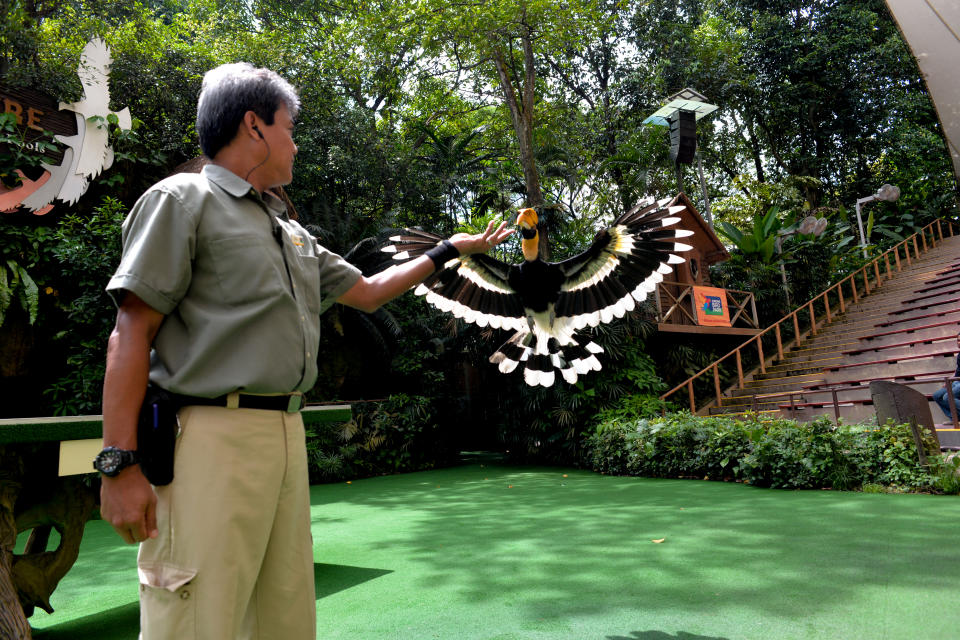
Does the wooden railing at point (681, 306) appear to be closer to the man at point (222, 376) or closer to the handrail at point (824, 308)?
the handrail at point (824, 308)

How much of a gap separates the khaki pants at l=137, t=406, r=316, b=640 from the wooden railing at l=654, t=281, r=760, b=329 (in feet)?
35.8

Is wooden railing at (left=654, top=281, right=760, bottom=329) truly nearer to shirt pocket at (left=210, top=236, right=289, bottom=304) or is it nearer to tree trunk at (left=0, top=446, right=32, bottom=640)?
tree trunk at (left=0, top=446, right=32, bottom=640)

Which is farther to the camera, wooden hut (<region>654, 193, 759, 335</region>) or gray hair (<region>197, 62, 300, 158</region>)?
wooden hut (<region>654, 193, 759, 335</region>)

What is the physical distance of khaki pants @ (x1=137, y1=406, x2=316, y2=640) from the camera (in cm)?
112

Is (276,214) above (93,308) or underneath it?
underneath

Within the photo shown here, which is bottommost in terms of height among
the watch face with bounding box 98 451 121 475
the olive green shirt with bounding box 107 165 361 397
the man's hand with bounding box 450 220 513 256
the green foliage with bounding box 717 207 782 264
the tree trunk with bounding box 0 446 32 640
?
the tree trunk with bounding box 0 446 32 640

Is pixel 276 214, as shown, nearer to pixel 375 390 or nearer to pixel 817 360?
pixel 375 390

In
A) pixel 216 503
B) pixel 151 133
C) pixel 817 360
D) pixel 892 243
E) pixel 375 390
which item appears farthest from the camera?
pixel 892 243

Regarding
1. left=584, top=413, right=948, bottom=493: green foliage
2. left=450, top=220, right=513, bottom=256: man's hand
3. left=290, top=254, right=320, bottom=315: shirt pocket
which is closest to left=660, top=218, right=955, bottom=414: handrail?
left=584, top=413, right=948, bottom=493: green foliage

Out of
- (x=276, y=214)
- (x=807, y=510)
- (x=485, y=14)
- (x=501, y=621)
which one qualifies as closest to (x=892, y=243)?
(x=485, y=14)

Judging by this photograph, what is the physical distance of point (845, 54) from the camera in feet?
61.8

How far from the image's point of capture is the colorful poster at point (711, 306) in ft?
39.6

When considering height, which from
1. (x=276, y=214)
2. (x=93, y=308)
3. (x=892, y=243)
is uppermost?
(x=892, y=243)

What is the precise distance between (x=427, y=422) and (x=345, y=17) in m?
13.5
